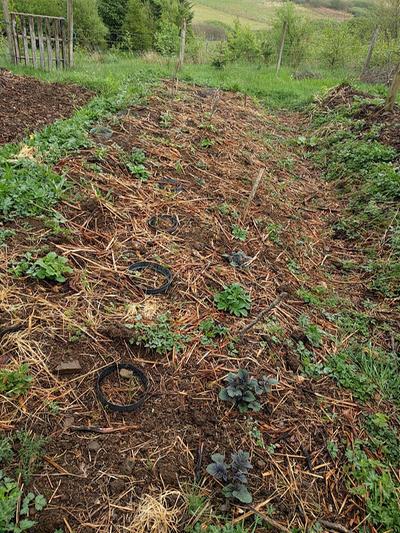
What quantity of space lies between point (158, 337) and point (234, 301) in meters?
0.56

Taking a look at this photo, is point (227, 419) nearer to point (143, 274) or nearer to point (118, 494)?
point (118, 494)

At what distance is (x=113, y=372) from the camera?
1816mm

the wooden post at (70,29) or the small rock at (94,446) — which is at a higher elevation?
the wooden post at (70,29)

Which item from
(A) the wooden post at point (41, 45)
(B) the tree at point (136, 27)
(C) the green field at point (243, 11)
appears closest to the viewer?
(A) the wooden post at point (41, 45)

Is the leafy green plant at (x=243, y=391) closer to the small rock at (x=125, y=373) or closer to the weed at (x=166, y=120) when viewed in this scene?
the small rock at (x=125, y=373)

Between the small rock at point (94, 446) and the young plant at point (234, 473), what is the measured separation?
0.46 m

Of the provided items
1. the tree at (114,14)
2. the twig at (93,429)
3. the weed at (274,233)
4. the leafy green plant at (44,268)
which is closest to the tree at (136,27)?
the tree at (114,14)

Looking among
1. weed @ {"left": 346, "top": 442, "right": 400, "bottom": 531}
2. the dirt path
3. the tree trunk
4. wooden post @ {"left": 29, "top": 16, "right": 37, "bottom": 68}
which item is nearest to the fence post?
wooden post @ {"left": 29, "top": 16, "right": 37, "bottom": 68}

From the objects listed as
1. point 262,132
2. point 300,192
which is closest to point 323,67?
point 262,132

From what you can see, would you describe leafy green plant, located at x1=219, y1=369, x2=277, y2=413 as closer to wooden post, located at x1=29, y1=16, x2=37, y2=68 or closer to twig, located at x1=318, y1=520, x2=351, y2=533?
twig, located at x1=318, y1=520, x2=351, y2=533

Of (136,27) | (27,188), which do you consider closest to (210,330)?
(27,188)

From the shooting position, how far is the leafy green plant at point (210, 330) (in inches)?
82.2

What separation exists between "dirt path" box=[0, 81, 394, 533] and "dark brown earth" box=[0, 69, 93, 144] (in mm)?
2586

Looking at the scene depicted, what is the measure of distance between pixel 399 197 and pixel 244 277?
242cm
